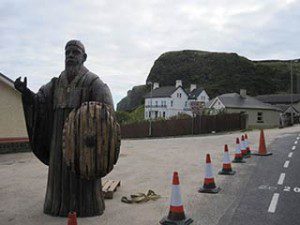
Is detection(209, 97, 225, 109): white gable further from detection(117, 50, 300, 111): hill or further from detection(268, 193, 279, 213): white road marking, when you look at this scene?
detection(268, 193, 279, 213): white road marking

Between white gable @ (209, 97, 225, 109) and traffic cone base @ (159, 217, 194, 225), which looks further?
white gable @ (209, 97, 225, 109)

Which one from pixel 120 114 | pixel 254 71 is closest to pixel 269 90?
pixel 254 71

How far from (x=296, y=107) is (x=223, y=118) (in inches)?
1847

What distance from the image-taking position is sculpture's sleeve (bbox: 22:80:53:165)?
22.7 ft

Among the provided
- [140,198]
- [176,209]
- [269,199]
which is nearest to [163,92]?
[269,199]

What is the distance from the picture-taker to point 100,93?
6.75m

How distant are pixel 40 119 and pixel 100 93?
1161mm

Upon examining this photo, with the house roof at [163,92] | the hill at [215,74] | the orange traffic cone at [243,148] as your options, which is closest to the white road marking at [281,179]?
the orange traffic cone at [243,148]

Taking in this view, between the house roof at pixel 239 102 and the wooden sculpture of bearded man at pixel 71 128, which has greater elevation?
the house roof at pixel 239 102

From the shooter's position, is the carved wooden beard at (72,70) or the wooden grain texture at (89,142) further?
the carved wooden beard at (72,70)

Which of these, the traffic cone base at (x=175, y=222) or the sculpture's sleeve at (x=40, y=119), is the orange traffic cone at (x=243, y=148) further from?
the sculpture's sleeve at (x=40, y=119)

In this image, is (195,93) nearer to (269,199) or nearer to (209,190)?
(209,190)

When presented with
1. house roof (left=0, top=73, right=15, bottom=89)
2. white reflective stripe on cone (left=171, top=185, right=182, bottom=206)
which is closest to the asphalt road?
white reflective stripe on cone (left=171, top=185, right=182, bottom=206)

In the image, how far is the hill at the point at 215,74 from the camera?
10831 cm
